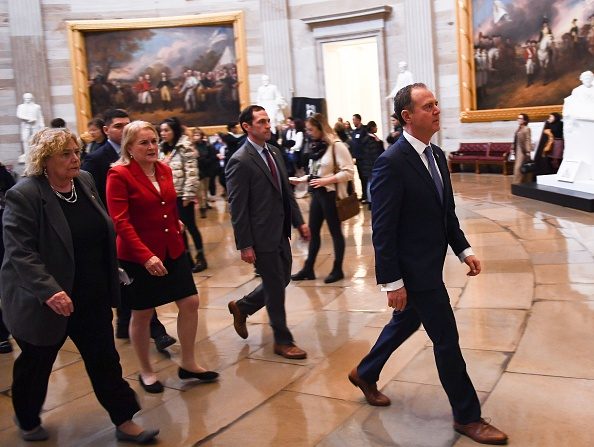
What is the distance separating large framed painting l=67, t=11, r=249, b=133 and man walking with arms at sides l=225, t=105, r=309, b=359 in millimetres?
16217

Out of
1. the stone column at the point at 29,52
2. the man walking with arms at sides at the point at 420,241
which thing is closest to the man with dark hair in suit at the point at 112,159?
the man walking with arms at sides at the point at 420,241

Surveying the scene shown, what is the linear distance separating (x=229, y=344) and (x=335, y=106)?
1596cm

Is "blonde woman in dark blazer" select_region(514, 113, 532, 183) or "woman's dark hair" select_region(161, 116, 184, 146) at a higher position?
"woman's dark hair" select_region(161, 116, 184, 146)

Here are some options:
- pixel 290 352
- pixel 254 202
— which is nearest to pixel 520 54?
pixel 254 202

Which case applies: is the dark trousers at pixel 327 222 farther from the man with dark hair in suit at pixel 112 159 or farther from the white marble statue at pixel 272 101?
the white marble statue at pixel 272 101

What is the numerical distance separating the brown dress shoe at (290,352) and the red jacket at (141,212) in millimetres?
1090

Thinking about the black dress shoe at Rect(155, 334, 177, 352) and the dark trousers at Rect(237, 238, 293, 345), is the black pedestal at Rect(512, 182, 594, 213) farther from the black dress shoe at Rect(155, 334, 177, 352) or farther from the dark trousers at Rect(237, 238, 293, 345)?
the black dress shoe at Rect(155, 334, 177, 352)

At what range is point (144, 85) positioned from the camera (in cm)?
2128

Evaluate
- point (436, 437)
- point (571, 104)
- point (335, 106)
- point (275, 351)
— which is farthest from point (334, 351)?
point (335, 106)

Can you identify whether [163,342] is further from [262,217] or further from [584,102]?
[584,102]

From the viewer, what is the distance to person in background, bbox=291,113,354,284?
264 inches

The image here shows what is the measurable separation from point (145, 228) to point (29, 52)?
18.2m

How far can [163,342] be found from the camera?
5152 millimetres

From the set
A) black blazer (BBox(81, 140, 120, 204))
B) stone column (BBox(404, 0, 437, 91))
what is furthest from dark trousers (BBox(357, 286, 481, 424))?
stone column (BBox(404, 0, 437, 91))
